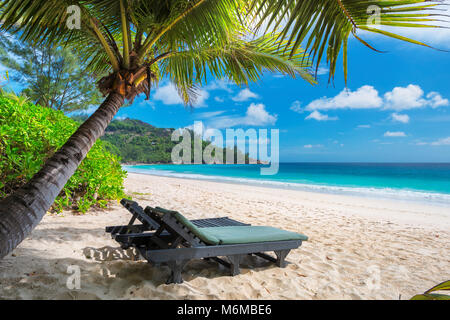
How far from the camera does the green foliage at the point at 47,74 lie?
11.6 meters

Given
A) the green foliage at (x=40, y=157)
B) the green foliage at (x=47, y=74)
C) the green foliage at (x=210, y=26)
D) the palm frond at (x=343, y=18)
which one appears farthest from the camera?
the green foliage at (x=47, y=74)

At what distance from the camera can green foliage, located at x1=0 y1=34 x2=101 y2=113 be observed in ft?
38.2

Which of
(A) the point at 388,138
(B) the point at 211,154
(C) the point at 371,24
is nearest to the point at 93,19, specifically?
(C) the point at 371,24

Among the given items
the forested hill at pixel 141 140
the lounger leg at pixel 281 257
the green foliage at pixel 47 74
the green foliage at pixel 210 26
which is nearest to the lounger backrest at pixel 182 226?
the lounger leg at pixel 281 257

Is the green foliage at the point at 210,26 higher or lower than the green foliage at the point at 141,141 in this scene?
lower

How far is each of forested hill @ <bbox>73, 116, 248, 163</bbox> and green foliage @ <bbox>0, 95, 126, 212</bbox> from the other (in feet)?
164

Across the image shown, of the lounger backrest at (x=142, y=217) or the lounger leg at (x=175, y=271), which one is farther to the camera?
the lounger backrest at (x=142, y=217)

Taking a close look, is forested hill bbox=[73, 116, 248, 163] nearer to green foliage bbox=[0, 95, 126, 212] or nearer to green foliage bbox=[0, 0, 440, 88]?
green foliage bbox=[0, 95, 126, 212]

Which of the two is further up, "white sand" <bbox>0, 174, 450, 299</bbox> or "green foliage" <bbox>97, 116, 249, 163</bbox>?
"green foliage" <bbox>97, 116, 249, 163</bbox>

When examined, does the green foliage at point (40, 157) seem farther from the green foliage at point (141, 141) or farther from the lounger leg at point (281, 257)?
the green foliage at point (141, 141)

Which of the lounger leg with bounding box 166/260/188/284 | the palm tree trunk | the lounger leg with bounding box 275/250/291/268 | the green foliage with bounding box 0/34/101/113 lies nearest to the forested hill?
the green foliage with bounding box 0/34/101/113

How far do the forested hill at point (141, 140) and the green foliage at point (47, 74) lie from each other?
41.5 m

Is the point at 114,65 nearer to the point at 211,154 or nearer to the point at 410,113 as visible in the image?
the point at 211,154

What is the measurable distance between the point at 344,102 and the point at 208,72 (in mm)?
85138
